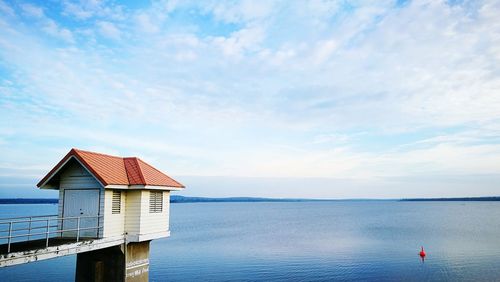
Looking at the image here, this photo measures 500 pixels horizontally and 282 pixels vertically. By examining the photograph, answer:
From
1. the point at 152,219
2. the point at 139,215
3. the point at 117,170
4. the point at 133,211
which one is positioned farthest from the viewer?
the point at 152,219

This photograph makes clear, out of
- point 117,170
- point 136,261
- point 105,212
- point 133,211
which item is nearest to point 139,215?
point 133,211

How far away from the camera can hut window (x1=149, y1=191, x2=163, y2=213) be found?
21.5 m

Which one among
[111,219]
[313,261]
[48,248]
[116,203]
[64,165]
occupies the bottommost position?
[313,261]

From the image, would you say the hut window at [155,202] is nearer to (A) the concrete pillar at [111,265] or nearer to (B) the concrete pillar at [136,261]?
(B) the concrete pillar at [136,261]

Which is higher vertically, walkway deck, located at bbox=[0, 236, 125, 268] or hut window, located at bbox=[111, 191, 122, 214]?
hut window, located at bbox=[111, 191, 122, 214]

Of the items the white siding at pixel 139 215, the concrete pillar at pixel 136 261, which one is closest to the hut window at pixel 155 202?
the white siding at pixel 139 215

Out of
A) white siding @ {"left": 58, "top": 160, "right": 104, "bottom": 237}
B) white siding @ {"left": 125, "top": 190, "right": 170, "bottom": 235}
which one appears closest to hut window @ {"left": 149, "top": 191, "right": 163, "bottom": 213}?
white siding @ {"left": 125, "top": 190, "right": 170, "bottom": 235}

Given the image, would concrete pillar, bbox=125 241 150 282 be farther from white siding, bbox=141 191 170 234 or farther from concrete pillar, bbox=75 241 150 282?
white siding, bbox=141 191 170 234

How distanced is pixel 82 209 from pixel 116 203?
1.70 metres

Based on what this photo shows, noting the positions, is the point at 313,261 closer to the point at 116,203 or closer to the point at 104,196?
the point at 116,203

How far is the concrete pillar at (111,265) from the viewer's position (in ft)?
64.8

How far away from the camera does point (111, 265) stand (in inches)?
787

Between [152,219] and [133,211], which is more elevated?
[133,211]

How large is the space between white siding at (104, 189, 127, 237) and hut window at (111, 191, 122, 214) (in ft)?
0.44
